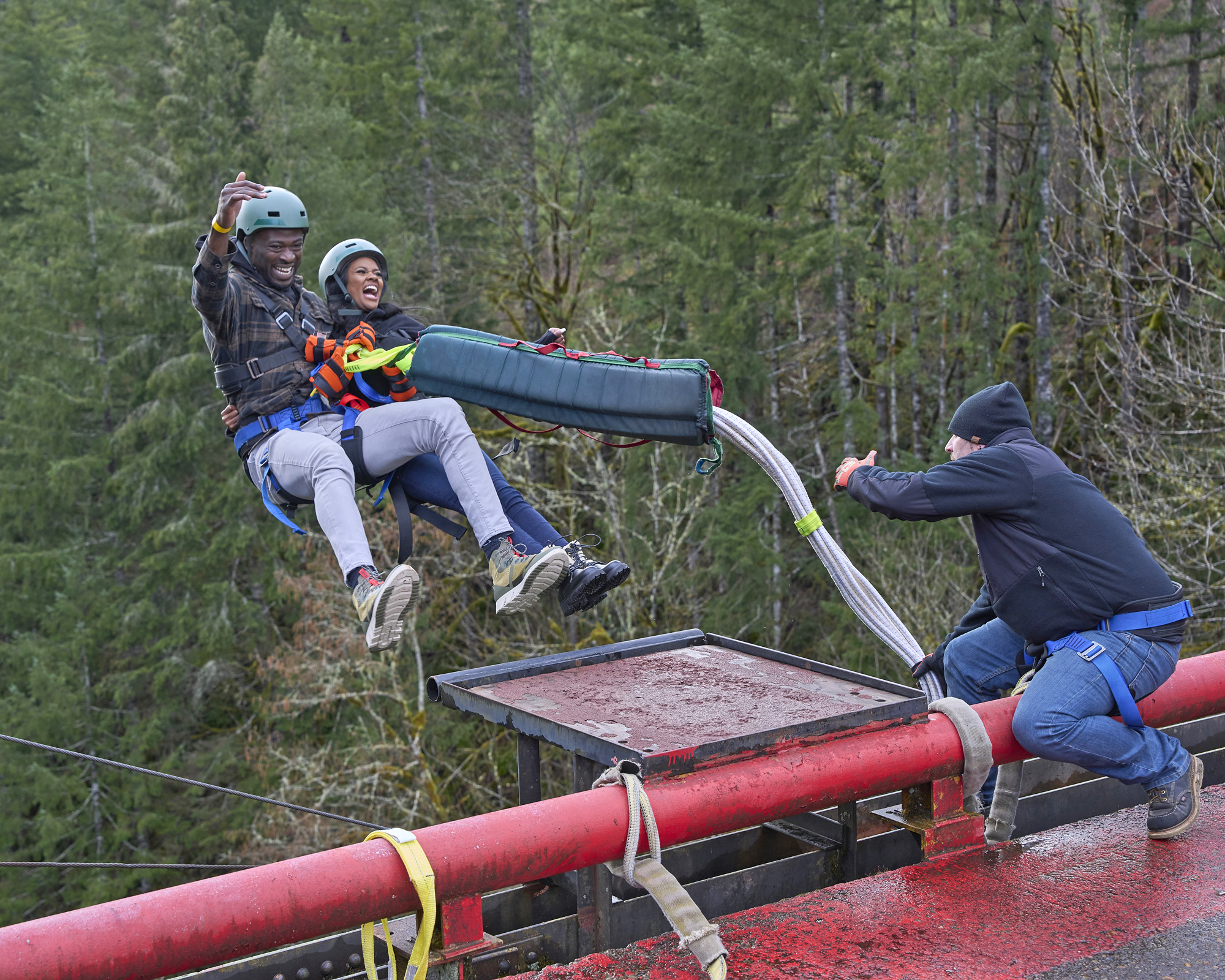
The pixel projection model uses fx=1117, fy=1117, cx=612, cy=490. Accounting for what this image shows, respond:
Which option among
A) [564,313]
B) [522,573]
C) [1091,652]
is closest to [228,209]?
[522,573]

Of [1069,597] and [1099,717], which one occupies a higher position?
[1069,597]

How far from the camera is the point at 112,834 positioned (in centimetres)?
2217

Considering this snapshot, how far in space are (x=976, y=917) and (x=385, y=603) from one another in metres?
2.10

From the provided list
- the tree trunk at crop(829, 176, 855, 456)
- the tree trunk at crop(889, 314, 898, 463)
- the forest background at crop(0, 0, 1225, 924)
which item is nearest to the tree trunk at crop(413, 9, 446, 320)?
the forest background at crop(0, 0, 1225, 924)

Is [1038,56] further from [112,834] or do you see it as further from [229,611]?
[112,834]

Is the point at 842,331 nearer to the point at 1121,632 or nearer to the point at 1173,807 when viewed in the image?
the point at 1121,632

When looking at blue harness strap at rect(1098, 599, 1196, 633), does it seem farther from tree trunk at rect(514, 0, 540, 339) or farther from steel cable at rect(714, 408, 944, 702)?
tree trunk at rect(514, 0, 540, 339)

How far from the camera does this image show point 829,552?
427cm

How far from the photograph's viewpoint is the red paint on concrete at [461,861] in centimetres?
236

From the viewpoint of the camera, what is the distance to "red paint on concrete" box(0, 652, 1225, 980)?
7.73 feet

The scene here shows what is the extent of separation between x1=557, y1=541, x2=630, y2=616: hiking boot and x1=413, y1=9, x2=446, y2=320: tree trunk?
19602mm

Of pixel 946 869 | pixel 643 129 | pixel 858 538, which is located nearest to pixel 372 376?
pixel 946 869

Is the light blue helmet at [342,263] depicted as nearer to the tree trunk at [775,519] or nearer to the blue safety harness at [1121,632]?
the blue safety harness at [1121,632]

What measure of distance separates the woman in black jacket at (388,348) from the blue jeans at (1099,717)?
1.61 m
